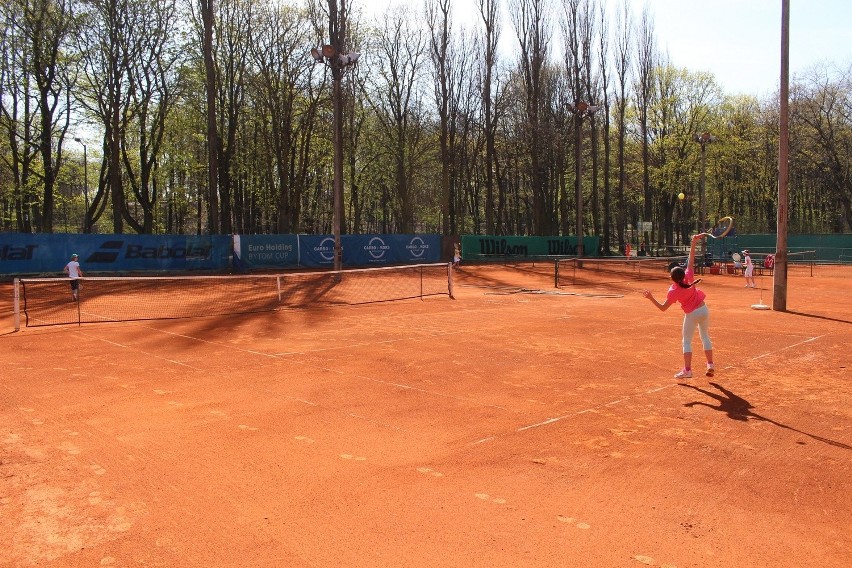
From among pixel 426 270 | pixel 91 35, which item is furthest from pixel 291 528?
pixel 91 35

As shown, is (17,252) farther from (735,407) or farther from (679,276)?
(735,407)

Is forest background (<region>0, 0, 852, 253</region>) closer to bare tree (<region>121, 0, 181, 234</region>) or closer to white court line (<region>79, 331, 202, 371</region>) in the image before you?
bare tree (<region>121, 0, 181, 234</region>)

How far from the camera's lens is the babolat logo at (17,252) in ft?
91.4

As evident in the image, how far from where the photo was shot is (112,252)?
99.9 ft

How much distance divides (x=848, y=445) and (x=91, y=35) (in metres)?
43.0

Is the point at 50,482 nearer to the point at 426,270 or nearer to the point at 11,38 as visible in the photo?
the point at 426,270

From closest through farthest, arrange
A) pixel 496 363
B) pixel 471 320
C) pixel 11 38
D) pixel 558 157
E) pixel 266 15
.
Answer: pixel 496 363, pixel 471 320, pixel 11 38, pixel 266 15, pixel 558 157

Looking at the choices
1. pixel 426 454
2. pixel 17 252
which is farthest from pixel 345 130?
pixel 426 454

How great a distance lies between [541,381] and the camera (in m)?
9.00

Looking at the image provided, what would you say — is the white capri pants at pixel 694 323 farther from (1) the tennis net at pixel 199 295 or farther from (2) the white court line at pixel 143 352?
(1) the tennis net at pixel 199 295

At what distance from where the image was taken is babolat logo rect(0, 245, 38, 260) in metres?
27.8

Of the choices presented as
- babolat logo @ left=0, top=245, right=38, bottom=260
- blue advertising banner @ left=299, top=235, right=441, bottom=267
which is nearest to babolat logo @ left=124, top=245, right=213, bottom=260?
babolat logo @ left=0, top=245, right=38, bottom=260

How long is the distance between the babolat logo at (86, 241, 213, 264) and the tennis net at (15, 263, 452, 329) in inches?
87.4

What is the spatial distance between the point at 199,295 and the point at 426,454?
19.5 m
